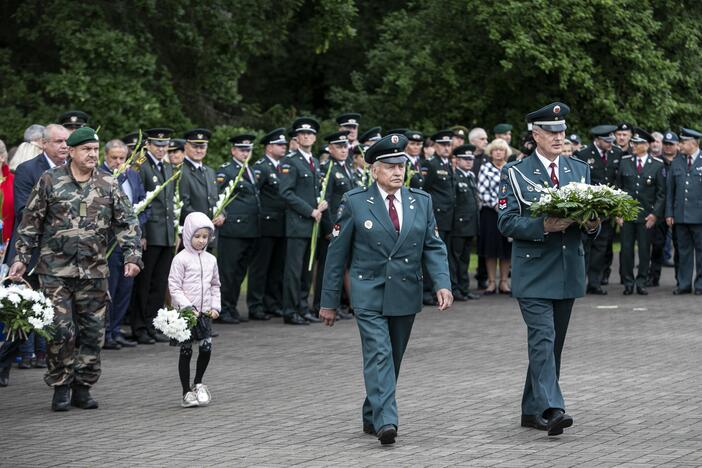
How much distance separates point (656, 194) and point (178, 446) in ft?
40.7

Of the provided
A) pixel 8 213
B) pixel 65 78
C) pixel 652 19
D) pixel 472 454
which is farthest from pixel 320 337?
pixel 652 19

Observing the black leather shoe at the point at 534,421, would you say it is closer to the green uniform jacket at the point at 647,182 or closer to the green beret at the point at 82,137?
the green beret at the point at 82,137

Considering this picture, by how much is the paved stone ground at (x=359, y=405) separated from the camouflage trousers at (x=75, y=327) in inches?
11.9

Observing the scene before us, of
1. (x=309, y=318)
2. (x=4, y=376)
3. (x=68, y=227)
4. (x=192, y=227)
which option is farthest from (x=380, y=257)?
(x=309, y=318)

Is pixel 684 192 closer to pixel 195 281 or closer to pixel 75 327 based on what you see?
pixel 195 281

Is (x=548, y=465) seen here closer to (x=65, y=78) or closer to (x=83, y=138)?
(x=83, y=138)

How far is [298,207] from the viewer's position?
653 inches

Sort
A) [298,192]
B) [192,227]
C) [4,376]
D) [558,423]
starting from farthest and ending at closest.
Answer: [298,192] → [4,376] → [192,227] → [558,423]

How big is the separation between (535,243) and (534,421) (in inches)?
48.2

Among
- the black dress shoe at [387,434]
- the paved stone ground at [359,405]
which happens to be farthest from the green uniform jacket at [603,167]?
the black dress shoe at [387,434]

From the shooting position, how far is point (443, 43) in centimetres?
2967

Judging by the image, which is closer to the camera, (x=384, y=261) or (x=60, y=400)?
(x=384, y=261)

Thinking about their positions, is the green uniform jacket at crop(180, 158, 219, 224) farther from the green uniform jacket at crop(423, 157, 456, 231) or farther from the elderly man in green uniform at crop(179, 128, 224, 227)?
the green uniform jacket at crop(423, 157, 456, 231)

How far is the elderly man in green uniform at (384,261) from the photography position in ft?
31.0
